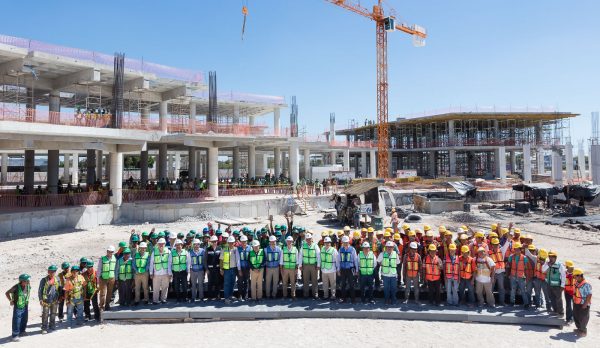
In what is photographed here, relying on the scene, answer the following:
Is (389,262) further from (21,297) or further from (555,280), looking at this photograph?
(21,297)

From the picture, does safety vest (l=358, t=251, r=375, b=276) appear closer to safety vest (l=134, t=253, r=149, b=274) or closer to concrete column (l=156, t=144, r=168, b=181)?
safety vest (l=134, t=253, r=149, b=274)

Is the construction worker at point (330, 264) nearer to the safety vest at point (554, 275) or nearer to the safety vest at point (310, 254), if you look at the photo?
the safety vest at point (310, 254)

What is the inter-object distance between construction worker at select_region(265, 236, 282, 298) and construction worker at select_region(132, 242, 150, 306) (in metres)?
2.68

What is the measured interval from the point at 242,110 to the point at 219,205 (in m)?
19.5

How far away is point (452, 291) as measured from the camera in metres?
8.71

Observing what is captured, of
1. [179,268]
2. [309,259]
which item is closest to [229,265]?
[179,268]

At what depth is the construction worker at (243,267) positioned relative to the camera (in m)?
8.95

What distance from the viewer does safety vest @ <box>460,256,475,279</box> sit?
8336 millimetres

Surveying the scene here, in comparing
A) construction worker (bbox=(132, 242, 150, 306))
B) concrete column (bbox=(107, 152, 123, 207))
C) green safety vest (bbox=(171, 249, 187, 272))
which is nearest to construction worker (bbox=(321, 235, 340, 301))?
green safety vest (bbox=(171, 249, 187, 272))


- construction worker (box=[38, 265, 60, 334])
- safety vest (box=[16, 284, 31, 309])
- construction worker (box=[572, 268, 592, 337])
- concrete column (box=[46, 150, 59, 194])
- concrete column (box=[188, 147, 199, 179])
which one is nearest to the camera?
construction worker (box=[572, 268, 592, 337])

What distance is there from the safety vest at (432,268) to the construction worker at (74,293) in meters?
7.36

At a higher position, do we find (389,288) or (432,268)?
(432,268)

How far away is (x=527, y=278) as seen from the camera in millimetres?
8453

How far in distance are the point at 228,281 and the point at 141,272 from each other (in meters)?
1.93
